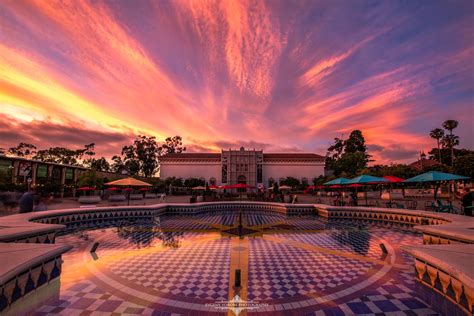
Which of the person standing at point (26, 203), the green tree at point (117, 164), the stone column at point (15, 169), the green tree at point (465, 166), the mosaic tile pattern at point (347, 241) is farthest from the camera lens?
the green tree at point (117, 164)

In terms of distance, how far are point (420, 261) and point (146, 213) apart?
13.9 m

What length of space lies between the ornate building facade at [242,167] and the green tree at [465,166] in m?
28.4

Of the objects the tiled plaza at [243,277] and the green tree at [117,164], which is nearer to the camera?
the tiled plaza at [243,277]

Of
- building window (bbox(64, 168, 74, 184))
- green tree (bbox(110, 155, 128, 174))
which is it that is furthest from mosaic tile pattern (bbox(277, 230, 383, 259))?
green tree (bbox(110, 155, 128, 174))

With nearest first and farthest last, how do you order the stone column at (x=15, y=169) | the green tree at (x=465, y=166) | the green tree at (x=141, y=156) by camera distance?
the green tree at (x=465, y=166)
the stone column at (x=15, y=169)
the green tree at (x=141, y=156)

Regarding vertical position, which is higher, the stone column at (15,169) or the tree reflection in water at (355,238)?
the stone column at (15,169)

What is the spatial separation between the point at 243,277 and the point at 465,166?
37748mm

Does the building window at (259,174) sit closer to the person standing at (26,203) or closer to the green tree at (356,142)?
the green tree at (356,142)

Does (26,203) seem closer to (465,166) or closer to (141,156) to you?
(465,166)

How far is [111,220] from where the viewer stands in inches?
500

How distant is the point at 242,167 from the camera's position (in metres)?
56.7

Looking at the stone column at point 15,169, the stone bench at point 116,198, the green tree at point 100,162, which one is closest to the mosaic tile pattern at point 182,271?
the stone bench at point 116,198

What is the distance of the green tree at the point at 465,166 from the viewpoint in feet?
90.6

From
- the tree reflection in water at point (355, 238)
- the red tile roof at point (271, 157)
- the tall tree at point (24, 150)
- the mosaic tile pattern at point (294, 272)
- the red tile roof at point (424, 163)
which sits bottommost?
the tree reflection in water at point (355, 238)
